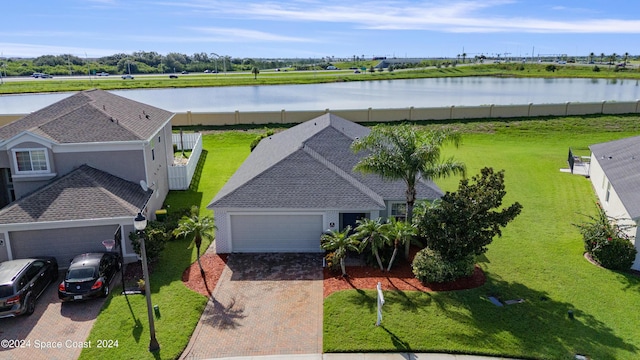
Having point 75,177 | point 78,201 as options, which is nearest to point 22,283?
point 78,201

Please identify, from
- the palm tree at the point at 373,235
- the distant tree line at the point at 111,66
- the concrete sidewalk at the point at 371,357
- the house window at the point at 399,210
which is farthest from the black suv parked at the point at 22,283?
the distant tree line at the point at 111,66

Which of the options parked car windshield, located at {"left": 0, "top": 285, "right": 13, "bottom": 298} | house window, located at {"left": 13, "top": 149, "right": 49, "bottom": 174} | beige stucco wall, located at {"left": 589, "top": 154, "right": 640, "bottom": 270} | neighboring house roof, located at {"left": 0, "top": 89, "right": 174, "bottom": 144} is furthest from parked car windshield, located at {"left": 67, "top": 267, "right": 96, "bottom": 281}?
beige stucco wall, located at {"left": 589, "top": 154, "right": 640, "bottom": 270}

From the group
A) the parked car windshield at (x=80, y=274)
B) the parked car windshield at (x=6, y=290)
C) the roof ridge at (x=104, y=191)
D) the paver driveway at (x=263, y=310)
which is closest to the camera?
the paver driveway at (x=263, y=310)

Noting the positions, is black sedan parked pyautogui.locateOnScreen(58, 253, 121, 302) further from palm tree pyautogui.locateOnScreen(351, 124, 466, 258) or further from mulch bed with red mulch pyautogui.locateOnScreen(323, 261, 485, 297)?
palm tree pyautogui.locateOnScreen(351, 124, 466, 258)

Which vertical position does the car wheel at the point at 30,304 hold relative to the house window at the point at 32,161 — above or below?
below

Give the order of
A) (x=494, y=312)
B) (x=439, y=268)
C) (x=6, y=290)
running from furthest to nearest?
(x=439, y=268), (x=494, y=312), (x=6, y=290)

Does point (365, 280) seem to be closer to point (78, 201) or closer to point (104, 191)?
point (104, 191)

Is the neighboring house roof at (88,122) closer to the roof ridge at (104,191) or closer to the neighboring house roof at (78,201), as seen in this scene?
the roof ridge at (104,191)
